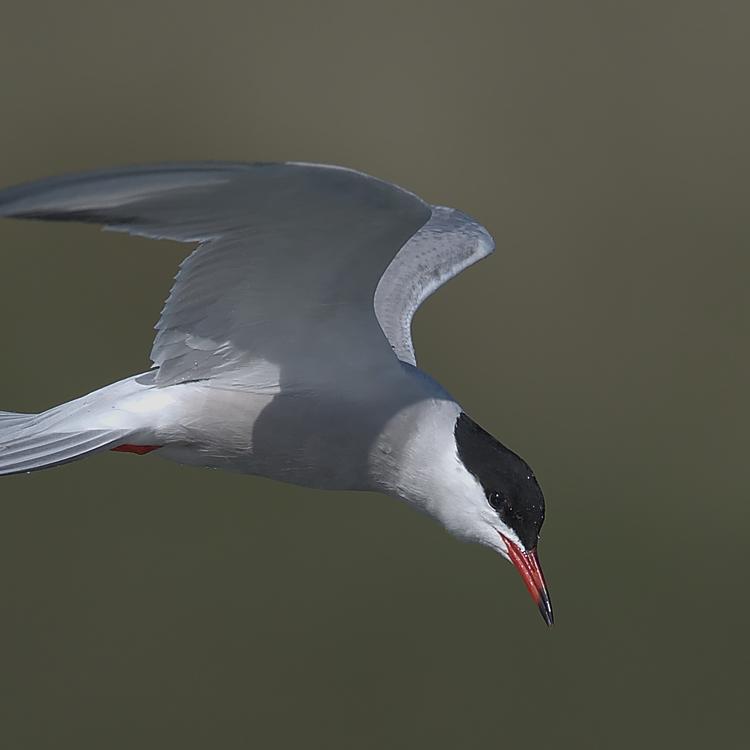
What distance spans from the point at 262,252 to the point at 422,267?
2.38 ft

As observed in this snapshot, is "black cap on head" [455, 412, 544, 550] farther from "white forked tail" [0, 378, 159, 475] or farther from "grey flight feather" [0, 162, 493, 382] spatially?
"white forked tail" [0, 378, 159, 475]

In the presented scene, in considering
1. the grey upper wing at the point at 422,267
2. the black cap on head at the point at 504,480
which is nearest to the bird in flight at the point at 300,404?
the black cap on head at the point at 504,480

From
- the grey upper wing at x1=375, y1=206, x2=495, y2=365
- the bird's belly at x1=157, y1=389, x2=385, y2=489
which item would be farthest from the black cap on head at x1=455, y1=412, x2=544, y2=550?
the grey upper wing at x1=375, y1=206, x2=495, y2=365

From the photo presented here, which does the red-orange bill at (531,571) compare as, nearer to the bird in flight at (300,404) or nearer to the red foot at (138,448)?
the bird in flight at (300,404)

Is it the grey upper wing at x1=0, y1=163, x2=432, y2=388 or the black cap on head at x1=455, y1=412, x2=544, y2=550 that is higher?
the grey upper wing at x1=0, y1=163, x2=432, y2=388

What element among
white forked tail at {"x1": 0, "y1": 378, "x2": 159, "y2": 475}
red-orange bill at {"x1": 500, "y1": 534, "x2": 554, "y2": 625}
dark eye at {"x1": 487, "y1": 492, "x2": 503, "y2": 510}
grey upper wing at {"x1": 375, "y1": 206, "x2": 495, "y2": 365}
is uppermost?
grey upper wing at {"x1": 375, "y1": 206, "x2": 495, "y2": 365}

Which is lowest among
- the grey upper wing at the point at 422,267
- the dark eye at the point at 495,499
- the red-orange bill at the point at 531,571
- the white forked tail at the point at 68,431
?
the red-orange bill at the point at 531,571

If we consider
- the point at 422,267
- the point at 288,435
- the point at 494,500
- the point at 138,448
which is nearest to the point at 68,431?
the point at 138,448

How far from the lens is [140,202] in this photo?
2322 millimetres

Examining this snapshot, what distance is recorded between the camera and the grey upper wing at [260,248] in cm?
229

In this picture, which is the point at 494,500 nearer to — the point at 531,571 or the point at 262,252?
the point at 531,571

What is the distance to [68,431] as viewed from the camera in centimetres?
285

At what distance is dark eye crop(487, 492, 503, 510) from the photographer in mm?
2809

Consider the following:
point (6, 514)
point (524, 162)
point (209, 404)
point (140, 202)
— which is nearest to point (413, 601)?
point (6, 514)
